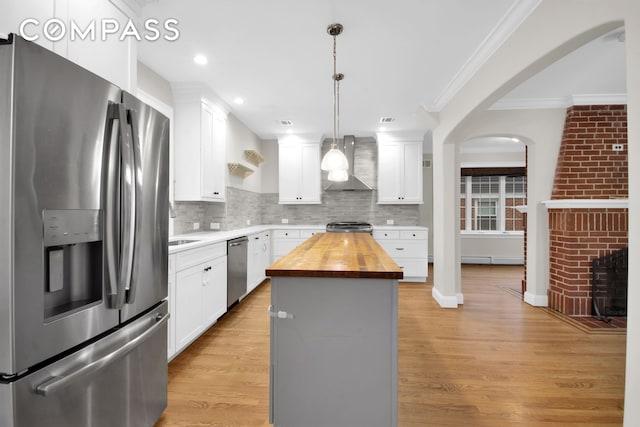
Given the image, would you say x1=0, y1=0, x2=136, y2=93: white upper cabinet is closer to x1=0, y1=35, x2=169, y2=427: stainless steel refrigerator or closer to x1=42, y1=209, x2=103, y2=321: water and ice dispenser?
x1=0, y1=35, x2=169, y2=427: stainless steel refrigerator

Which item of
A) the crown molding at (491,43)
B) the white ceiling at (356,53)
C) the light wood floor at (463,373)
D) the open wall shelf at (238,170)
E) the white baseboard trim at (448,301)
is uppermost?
the white ceiling at (356,53)

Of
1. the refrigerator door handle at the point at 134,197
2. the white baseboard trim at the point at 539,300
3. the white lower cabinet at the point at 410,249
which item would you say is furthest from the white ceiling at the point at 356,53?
the white baseboard trim at the point at 539,300

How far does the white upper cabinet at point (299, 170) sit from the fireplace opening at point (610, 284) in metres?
3.90

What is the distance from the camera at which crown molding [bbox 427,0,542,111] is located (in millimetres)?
1913

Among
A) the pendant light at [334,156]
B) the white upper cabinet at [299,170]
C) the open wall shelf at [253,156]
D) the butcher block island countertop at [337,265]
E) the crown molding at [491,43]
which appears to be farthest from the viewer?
the white upper cabinet at [299,170]

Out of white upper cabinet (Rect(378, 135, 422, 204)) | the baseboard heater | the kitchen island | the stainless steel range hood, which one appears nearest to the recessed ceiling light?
the kitchen island

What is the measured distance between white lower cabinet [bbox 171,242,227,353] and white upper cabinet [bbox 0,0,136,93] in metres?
1.30

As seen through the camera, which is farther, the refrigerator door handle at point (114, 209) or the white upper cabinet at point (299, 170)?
the white upper cabinet at point (299, 170)

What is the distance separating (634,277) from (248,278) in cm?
351

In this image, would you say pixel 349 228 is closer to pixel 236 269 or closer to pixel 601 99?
pixel 236 269

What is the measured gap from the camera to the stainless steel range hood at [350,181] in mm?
5148

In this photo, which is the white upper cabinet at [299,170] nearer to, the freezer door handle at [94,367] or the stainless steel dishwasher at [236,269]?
the stainless steel dishwasher at [236,269]

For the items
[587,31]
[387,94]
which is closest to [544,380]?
[587,31]

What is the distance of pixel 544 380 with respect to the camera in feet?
6.65
